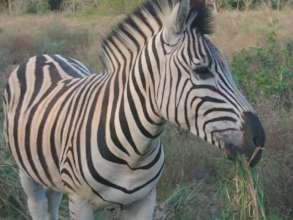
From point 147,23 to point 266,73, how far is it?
4110mm

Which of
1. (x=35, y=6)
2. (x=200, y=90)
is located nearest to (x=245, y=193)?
(x=200, y=90)

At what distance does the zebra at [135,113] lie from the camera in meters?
2.95

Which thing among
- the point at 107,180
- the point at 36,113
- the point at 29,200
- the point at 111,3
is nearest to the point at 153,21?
the point at 107,180

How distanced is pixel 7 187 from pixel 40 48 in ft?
32.6

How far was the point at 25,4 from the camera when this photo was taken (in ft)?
107

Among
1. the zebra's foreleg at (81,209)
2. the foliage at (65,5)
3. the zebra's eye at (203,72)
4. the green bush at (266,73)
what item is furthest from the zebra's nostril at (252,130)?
the foliage at (65,5)

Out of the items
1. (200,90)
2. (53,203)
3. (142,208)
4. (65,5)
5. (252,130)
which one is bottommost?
(53,203)

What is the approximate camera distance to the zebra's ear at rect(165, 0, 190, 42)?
3.00m

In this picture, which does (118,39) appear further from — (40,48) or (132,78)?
(40,48)

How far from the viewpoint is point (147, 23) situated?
11.0ft

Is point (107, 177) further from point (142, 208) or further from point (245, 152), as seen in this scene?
point (245, 152)

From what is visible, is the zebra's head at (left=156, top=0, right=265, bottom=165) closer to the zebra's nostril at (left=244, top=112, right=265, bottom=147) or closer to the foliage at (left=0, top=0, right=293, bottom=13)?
the zebra's nostril at (left=244, top=112, right=265, bottom=147)

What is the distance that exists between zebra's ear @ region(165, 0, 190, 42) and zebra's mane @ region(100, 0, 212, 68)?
0.06 meters

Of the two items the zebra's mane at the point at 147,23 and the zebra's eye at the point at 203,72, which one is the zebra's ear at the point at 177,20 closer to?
the zebra's mane at the point at 147,23
